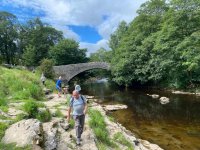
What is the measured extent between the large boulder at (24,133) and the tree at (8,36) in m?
61.3

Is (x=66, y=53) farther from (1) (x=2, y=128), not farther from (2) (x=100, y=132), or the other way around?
(1) (x=2, y=128)

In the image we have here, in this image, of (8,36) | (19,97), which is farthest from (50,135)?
(8,36)

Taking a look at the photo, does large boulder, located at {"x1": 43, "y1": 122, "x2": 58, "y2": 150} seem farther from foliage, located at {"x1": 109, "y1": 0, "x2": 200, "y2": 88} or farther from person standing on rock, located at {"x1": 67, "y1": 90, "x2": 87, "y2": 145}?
foliage, located at {"x1": 109, "y1": 0, "x2": 200, "y2": 88}

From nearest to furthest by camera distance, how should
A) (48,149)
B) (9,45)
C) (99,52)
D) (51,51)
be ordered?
(48,149) < (51,51) < (9,45) < (99,52)

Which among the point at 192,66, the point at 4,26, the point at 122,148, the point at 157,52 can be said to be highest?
the point at 4,26

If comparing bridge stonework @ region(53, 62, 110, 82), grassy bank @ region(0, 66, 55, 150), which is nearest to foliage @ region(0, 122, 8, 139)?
grassy bank @ region(0, 66, 55, 150)

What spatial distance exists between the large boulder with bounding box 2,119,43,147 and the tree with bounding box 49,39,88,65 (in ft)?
178

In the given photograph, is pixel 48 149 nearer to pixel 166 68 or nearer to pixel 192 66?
pixel 192 66

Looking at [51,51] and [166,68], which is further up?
[51,51]

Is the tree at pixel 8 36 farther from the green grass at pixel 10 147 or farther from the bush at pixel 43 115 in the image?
the green grass at pixel 10 147

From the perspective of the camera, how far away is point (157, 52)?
38.8 meters

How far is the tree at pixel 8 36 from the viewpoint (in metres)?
67.0

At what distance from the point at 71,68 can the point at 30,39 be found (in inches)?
871

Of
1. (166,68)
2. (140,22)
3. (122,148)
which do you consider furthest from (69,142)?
(140,22)
